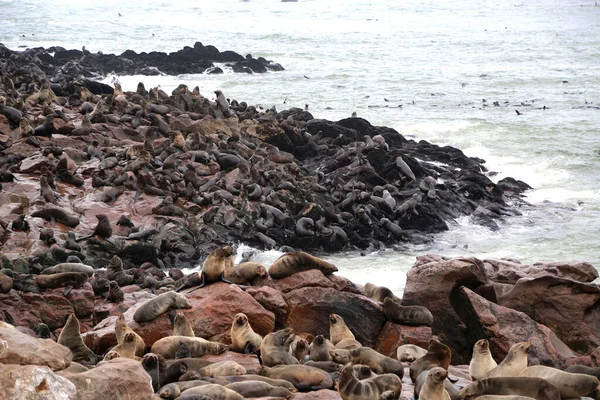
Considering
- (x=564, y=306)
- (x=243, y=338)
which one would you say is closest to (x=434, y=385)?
(x=243, y=338)

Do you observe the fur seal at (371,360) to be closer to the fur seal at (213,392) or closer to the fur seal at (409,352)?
the fur seal at (409,352)

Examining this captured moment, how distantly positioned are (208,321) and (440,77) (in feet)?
133

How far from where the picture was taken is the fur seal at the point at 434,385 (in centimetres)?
681

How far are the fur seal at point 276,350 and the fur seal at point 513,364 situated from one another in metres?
2.08

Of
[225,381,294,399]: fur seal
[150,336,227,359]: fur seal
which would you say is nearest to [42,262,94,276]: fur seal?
[150,336,227,359]: fur seal

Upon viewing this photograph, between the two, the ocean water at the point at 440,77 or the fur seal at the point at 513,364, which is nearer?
the fur seal at the point at 513,364

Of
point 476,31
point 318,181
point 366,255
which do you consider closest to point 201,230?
point 366,255

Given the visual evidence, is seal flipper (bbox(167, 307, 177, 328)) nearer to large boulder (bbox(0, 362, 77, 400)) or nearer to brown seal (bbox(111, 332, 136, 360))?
brown seal (bbox(111, 332, 136, 360))

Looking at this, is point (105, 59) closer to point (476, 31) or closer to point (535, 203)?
point (535, 203)

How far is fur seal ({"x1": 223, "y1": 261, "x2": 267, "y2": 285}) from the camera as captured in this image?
11070 millimetres

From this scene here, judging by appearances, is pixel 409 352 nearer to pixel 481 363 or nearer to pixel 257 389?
pixel 481 363

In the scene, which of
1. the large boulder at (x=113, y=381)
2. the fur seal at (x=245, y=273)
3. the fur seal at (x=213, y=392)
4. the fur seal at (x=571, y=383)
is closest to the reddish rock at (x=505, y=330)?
the fur seal at (x=571, y=383)

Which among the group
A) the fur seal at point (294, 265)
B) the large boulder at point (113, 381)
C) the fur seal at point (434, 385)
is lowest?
the fur seal at point (294, 265)

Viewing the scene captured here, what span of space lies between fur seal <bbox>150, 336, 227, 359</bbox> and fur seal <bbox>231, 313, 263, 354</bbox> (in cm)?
22
